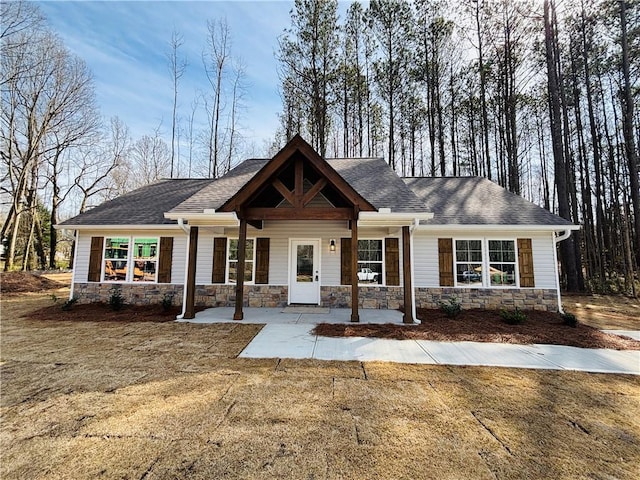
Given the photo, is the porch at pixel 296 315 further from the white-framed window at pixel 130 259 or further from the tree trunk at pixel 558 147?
the tree trunk at pixel 558 147

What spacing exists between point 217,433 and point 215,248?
22.9ft

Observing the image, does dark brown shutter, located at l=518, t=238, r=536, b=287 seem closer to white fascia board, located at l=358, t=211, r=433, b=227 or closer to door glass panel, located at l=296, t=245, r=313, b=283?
white fascia board, located at l=358, t=211, r=433, b=227

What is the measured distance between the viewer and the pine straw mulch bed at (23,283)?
12008mm

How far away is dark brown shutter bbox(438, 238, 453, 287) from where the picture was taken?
843cm

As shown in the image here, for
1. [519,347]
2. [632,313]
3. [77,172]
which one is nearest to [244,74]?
[77,172]

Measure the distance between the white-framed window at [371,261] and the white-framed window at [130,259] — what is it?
6.43m

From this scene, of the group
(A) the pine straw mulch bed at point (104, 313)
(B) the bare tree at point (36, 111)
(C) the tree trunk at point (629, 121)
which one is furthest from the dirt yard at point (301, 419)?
(B) the bare tree at point (36, 111)

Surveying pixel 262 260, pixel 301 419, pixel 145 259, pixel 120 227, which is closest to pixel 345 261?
pixel 262 260

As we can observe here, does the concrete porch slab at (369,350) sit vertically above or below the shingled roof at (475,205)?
below

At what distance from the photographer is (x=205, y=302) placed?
8.82 m

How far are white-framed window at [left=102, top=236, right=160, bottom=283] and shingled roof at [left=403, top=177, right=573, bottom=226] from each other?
8418 mm

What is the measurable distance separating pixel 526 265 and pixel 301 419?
27.2 feet

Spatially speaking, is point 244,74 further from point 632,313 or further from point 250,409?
point 632,313

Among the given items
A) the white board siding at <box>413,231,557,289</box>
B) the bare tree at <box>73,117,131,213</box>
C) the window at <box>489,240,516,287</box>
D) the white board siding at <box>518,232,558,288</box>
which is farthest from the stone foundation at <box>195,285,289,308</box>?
the bare tree at <box>73,117,131,213</box>
